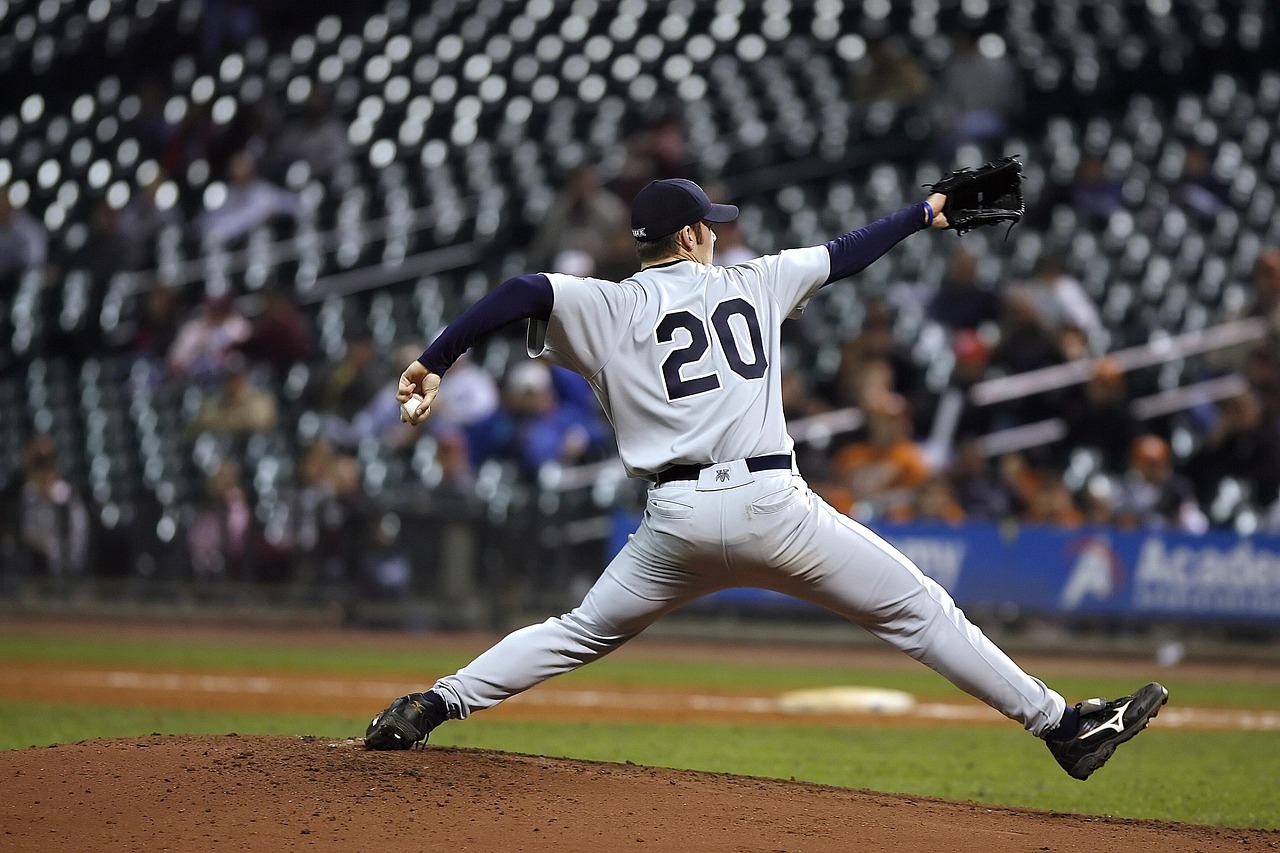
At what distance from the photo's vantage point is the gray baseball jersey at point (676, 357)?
14.5ft

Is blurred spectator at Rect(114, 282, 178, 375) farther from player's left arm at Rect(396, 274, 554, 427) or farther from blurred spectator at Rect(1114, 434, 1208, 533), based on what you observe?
player's left arm at Rect(396, 274, 554, 427)

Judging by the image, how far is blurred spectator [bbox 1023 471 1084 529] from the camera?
1139 cm

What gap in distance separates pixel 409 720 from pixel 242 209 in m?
11.3

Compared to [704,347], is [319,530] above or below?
below

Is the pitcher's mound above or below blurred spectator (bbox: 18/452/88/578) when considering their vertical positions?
below

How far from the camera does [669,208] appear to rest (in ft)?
15.0

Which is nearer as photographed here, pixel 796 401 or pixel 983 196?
pixel 983 196

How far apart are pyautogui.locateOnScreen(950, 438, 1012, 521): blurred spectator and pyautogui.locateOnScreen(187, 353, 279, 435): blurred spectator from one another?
217 inches

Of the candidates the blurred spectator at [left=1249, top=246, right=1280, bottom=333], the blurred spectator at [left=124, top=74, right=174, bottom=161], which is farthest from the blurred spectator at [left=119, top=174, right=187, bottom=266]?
the blurred spectator at [left=1249, top=246, right=1280, bottom=333]

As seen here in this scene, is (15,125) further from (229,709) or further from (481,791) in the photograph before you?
(481,791)

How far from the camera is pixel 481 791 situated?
436cm

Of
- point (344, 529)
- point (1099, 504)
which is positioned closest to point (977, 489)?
point (1099, 504)

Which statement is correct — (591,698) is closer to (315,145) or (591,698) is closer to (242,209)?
(242,209)

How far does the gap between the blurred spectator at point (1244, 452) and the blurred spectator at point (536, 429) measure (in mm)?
4578
